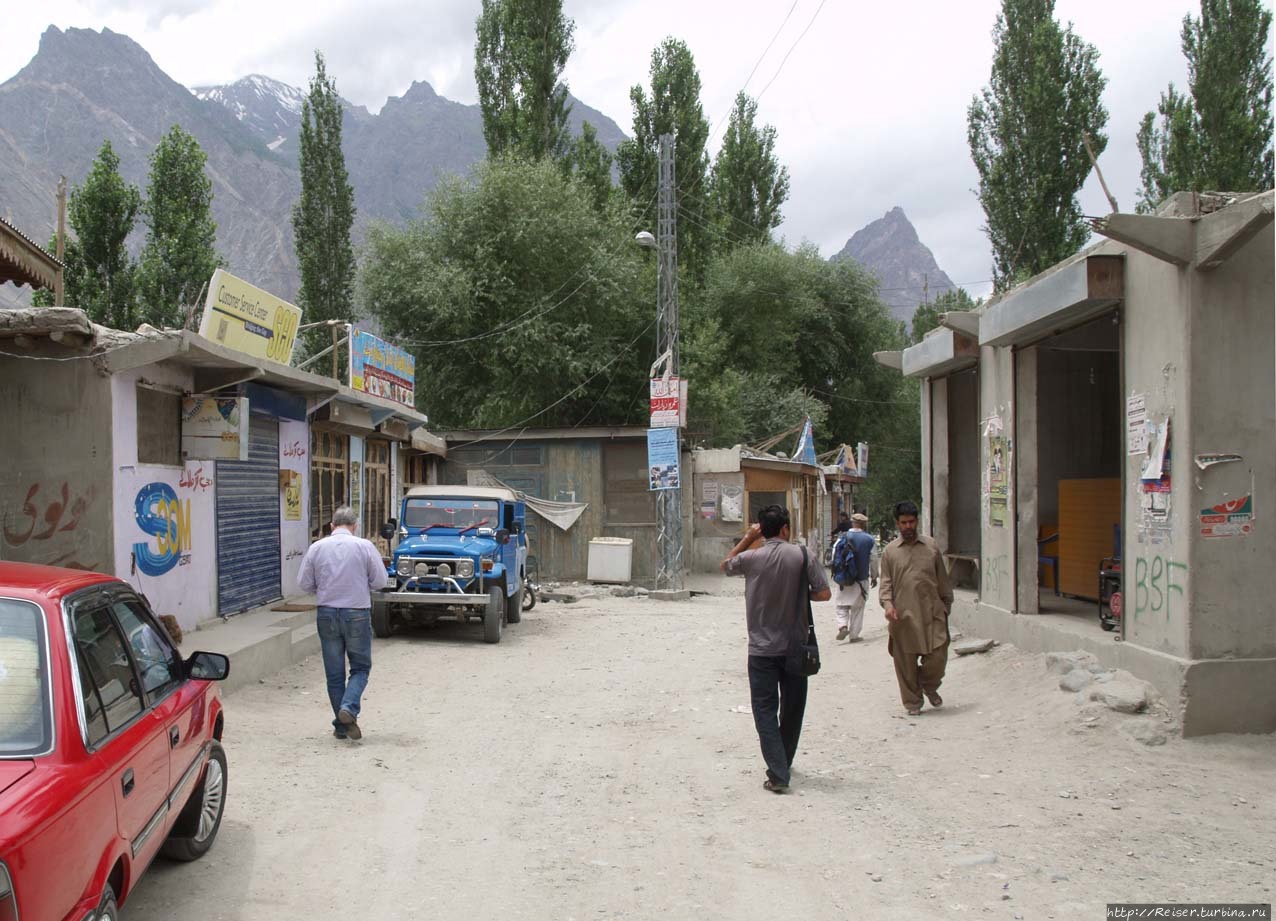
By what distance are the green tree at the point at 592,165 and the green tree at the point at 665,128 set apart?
43.4 inches

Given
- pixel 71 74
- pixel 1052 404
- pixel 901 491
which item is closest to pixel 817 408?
pixel 901 491

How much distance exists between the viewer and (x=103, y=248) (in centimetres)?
2742

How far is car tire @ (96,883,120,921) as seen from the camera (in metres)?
3.24

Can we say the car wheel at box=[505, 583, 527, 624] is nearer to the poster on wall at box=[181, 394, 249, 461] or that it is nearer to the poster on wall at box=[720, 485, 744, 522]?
the poster on wall at box=[181, 394, 249, 461]

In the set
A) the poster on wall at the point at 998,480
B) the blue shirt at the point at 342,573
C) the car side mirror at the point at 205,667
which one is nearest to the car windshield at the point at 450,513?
the blue shirt at the point at 342,573

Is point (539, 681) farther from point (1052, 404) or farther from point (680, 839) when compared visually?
point (1052, 404)

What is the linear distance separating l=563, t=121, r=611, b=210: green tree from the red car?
1272 inches

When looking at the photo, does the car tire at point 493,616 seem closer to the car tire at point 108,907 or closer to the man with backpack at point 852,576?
the man with backpack at point 852,576

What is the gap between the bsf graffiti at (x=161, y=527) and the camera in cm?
1095

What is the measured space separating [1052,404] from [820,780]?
24.8 feet

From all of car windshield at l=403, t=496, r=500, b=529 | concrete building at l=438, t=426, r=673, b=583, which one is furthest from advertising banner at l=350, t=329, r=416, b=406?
concrete building at l=438, t=426, r=673, b=583

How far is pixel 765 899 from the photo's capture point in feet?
15.4

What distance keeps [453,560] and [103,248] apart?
744 inches

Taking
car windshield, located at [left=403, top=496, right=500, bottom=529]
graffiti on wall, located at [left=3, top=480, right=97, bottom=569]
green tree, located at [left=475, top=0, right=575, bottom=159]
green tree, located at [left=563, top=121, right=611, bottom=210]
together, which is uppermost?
green tree, located at [left=475, top=0, right=575, bottom=159]
